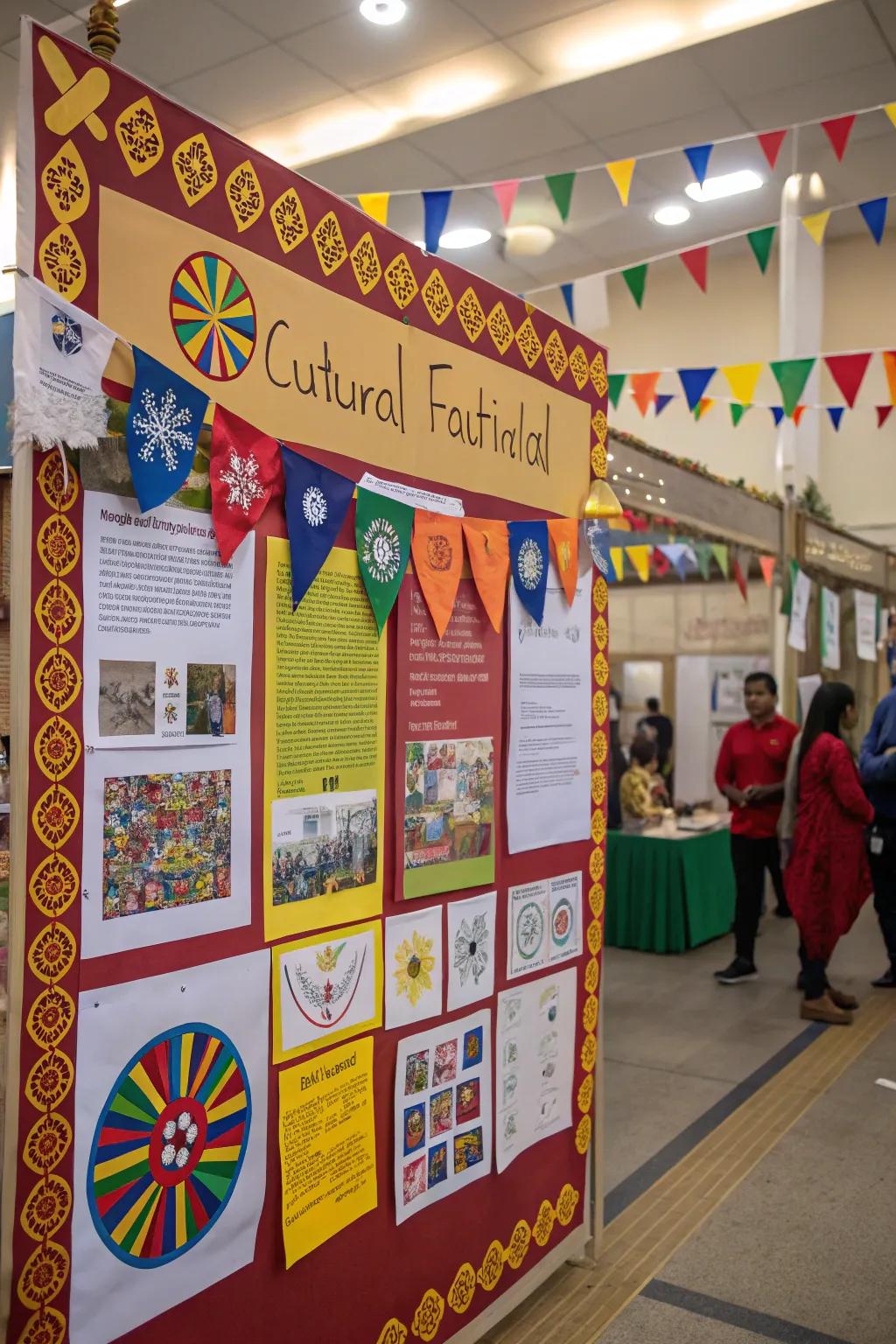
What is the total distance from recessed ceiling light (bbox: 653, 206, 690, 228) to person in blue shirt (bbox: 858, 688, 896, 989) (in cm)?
450

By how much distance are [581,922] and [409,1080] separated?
28.4 inches

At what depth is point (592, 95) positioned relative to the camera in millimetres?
6125

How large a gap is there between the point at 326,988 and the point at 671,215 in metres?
7.74

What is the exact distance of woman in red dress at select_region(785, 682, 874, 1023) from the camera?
4.73m

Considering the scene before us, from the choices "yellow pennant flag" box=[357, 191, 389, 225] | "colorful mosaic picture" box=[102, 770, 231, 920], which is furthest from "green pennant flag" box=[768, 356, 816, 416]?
"colorful mosaic picture" box=[102, 770, 231, 920]

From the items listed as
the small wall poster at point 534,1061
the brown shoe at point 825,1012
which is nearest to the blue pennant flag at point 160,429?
the small wall poster at point 534,1061

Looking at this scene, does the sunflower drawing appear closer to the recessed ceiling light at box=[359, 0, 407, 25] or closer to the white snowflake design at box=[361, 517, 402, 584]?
the white snowflake design at box=[361, 517, 402, 584]

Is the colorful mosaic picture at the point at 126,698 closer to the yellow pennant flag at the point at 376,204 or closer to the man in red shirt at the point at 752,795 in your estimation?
the yellow pennant flag at the point at 376,204

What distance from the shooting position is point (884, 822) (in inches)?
213

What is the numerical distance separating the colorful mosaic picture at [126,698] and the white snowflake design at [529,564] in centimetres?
102

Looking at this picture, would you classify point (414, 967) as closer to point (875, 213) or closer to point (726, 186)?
point (875, 213)

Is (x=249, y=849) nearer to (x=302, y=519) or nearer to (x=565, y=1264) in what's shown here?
(x=302, y=519)

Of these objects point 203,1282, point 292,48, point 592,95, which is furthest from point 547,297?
point 203,1282

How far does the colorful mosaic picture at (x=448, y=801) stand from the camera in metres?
2.21
